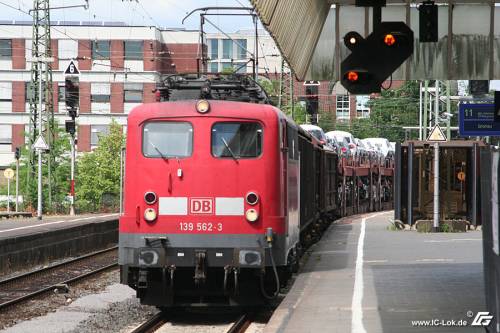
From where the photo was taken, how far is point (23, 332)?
13.2 meters

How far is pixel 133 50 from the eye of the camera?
74.2 metres

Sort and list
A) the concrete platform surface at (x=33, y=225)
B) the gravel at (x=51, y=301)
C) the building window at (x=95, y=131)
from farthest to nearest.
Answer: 1. the building window at (x=95, y=131)
2. the concrete platform surface at (x=33, y=225)
3. the gravel at (x=51, y=301)

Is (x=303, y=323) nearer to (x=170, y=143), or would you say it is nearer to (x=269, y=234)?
(x=269, y=234)

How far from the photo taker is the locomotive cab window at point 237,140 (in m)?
14.1

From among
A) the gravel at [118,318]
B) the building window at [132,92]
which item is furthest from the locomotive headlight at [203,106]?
the building window at [132,92]

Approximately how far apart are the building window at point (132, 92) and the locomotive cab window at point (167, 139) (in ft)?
200

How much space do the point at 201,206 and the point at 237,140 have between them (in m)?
1.08

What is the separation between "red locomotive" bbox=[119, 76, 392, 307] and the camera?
13766mm

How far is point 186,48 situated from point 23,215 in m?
32.2

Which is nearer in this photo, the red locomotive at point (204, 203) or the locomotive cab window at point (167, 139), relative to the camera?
the red locomotive at point (204, 203)

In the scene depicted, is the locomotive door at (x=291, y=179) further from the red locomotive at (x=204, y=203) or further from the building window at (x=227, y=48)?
the building window at (x=227, y=48)

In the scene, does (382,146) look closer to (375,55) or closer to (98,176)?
(98,176)

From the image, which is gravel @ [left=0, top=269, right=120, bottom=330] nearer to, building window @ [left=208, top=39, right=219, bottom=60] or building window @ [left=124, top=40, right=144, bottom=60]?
building window @ [left=124, top=40, right=144, bottom=60]

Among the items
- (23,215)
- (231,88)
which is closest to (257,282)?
(231,88)
